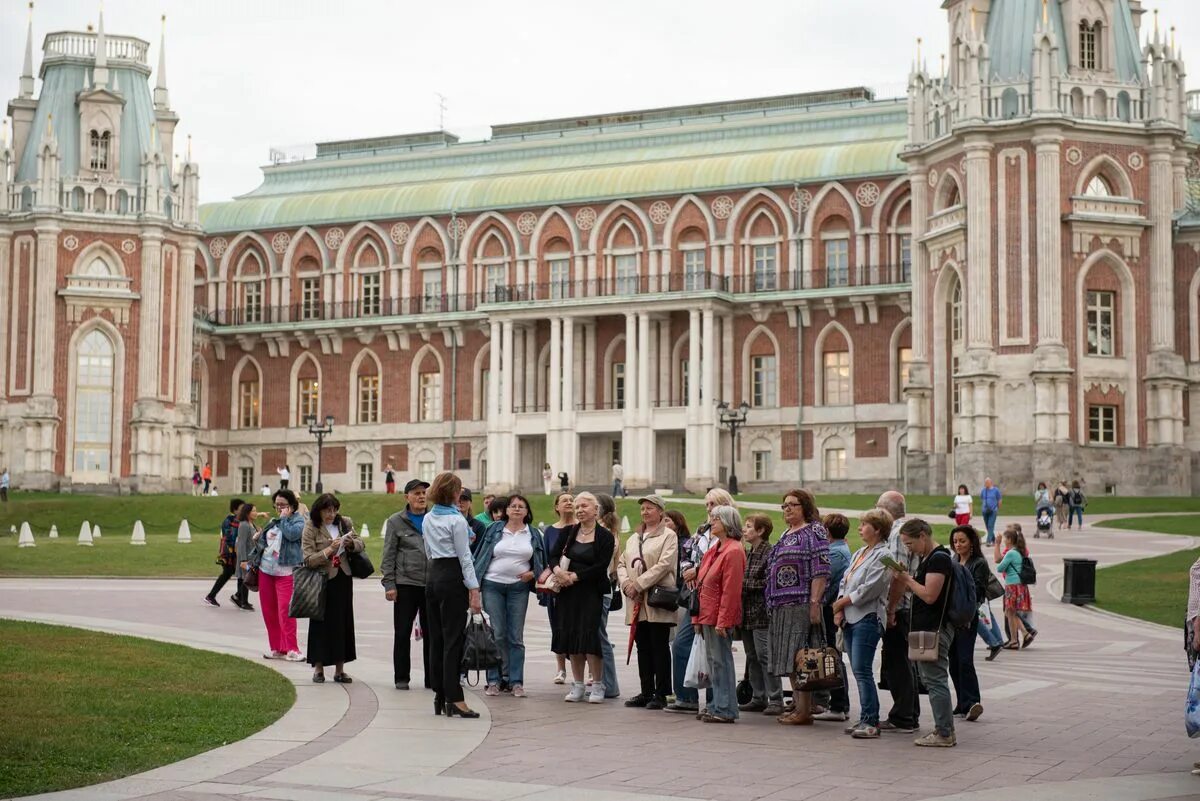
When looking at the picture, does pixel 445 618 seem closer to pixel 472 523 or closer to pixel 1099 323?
pixel 472 523

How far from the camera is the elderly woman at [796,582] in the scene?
14.3 m

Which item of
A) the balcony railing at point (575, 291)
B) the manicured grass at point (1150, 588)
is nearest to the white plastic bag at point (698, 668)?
the manicured grass at point (1150, 588)

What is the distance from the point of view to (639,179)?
69875 millimetres

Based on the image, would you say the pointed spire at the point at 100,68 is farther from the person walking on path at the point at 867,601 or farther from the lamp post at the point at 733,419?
the person walking on path at the point at 867,601

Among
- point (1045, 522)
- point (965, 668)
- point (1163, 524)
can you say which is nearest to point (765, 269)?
point (1163, 524)

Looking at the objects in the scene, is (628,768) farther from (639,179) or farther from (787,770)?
(639,179)

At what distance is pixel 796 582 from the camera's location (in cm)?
1437

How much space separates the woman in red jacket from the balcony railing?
1948 inches

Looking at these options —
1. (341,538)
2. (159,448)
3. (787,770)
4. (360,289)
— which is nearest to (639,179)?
(360,289)

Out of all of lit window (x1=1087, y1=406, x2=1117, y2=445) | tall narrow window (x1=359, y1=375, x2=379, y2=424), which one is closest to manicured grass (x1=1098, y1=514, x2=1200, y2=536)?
lit window (x1=1087, y1=406, x2=1117, y2=445)

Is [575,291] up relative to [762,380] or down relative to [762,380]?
up

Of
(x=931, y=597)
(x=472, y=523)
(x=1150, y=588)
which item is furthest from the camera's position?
(x=1150, y=588)

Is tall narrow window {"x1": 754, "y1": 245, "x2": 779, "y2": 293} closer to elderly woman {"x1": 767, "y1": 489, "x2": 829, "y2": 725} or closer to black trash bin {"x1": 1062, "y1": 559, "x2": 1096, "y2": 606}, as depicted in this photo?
black trash bin {"x1": 1062, "y1": 559, "x2": 1096, "y2": 606}

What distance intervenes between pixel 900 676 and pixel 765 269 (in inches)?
2114
